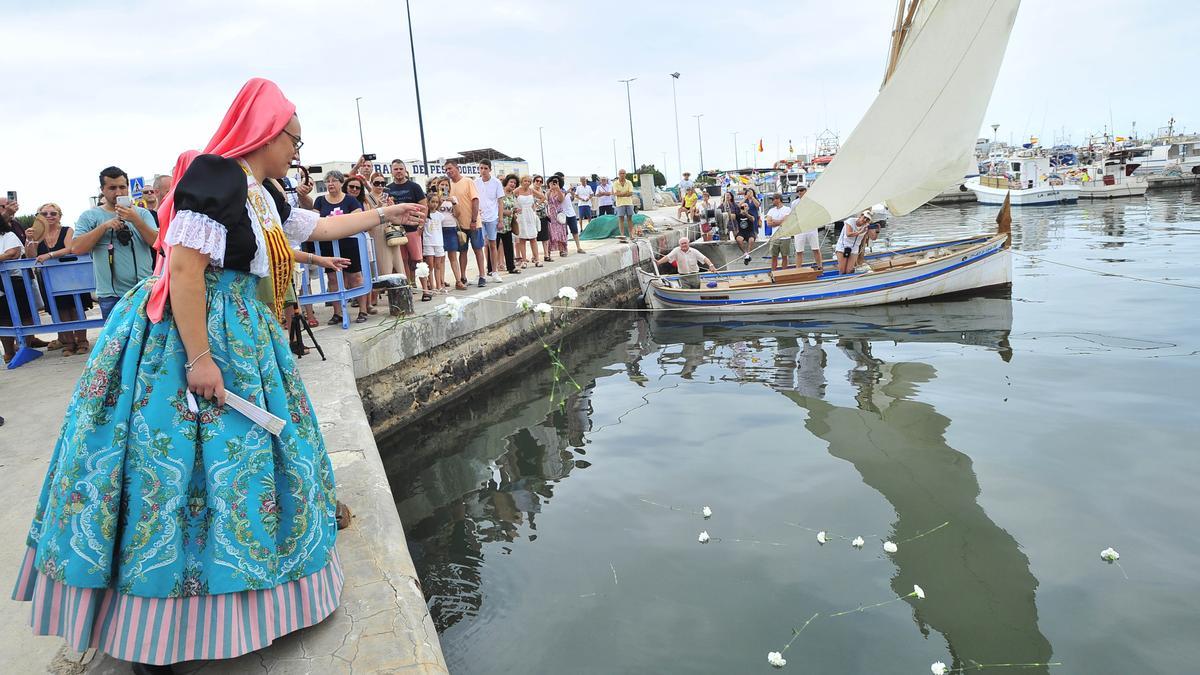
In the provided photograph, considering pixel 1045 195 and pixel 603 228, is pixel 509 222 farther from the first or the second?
pixel 1045 195

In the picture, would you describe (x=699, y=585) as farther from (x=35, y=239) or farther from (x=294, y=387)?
(x=35, y=239)

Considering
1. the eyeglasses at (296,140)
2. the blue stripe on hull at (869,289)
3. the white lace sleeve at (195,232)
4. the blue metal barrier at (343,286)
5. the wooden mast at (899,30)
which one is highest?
the wooden mast at (899,30)

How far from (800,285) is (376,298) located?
749 cm

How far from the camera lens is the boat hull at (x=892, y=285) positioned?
13289 millimetres

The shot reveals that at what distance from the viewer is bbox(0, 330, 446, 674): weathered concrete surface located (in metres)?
2.41

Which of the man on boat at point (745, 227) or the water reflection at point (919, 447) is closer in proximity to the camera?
the water reflection at point (919, 447)

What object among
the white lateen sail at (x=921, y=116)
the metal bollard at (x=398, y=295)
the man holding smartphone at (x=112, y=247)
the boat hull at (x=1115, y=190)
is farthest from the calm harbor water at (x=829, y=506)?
the boat hull at (x=1115, y=190)

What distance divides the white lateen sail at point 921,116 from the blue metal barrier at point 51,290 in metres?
10.1

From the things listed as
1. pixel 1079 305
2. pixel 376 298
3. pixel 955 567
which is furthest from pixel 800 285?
pixel 955 567

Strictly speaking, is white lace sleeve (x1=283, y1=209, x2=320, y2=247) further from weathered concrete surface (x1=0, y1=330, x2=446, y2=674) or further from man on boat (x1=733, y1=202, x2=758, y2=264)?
man on boat (x1=733, y1=202, x2=758, y2=264)

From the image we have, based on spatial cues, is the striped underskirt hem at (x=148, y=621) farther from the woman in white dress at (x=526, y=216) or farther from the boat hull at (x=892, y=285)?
the boat hull at (x=892, y=285)

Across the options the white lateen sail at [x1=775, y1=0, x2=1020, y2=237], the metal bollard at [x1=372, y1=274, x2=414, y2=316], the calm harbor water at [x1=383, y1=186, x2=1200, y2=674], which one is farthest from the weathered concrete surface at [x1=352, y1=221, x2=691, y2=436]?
the white lateen sail at [x1=775, y1=0, x2=1020, y2=237]

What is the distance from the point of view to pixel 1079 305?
1235cm

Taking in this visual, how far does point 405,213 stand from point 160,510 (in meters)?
1.32
